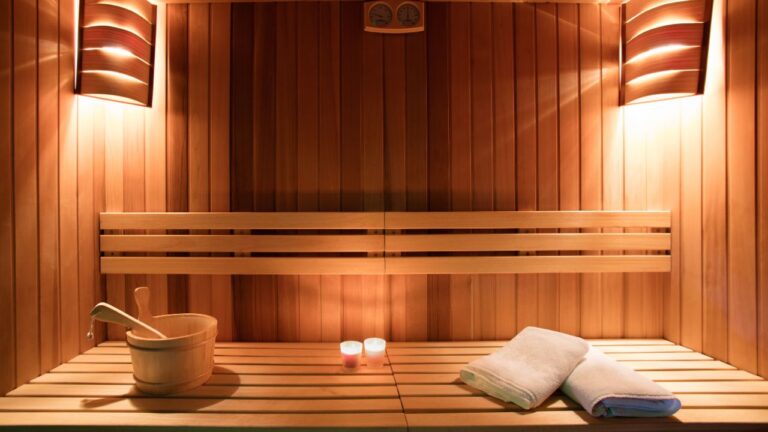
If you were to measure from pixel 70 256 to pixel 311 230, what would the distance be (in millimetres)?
1074

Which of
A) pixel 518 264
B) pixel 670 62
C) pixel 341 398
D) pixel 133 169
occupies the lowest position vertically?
pixel 341 398

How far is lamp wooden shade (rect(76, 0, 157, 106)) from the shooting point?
5.52 feet

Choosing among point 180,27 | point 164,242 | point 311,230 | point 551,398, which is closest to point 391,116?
point 311,230

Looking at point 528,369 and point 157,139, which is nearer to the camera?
point 528,369

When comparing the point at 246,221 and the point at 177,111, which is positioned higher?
the point at 177,111

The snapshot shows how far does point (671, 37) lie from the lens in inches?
66.6

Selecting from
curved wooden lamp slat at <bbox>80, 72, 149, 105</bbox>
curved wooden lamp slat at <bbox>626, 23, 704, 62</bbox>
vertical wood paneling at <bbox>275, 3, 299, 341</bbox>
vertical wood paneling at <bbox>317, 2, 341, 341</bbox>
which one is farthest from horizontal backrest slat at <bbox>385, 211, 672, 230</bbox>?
curved wooden lamp slat at <bbox>80, 72, 149, 105</bbox>

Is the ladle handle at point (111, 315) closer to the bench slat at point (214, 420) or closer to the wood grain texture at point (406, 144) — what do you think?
the bench slat at point (214, 420)

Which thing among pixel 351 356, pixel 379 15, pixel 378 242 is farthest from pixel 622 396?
pixel 379 15

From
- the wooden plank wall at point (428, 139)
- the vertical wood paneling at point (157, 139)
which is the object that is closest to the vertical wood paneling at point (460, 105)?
the wooden plank wall at point (428, 139)

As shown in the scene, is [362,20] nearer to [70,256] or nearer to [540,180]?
[540,180]

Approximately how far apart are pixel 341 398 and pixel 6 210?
1.44 m

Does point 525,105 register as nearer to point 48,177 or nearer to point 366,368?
point 366,368

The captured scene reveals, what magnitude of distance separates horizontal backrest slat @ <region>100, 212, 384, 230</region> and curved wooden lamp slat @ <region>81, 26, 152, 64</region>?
78 centimetres
